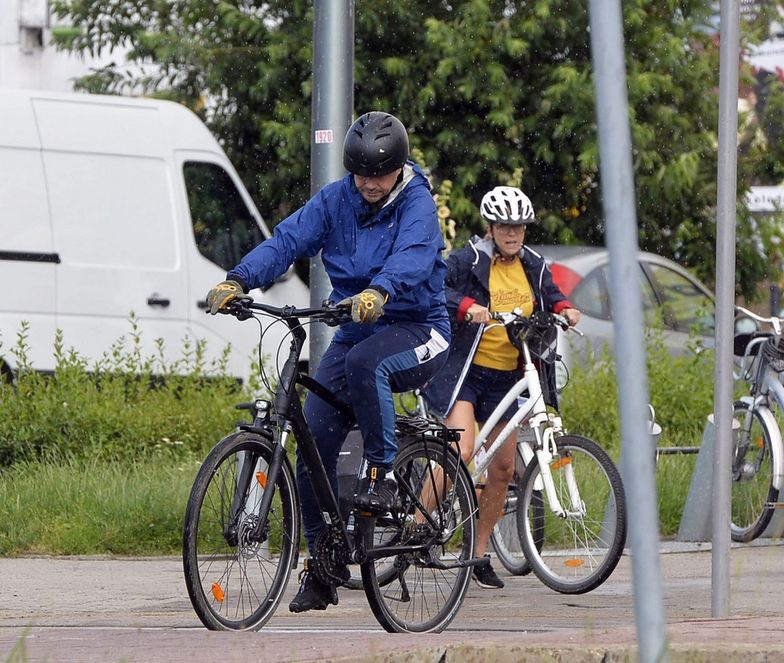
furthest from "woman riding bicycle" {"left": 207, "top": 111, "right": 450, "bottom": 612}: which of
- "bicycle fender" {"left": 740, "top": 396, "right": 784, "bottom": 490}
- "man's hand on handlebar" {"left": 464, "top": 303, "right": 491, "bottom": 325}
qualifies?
"bicycle fender" {"left": 740, "top": 396, "right": 784, "bottom": 490}

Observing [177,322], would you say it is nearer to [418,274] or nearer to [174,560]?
[174,560]

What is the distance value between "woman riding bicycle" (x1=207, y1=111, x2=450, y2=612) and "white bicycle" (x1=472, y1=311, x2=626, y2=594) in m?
1.51

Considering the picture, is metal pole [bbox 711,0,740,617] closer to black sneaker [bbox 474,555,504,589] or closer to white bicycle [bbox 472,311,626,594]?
white bicycle [bbox 472,311,626,594]

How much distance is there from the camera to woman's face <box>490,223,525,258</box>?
770cm

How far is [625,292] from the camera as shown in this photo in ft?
10.2

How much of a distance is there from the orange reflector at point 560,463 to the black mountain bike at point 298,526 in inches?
50.8

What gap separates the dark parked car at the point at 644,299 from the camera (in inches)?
490

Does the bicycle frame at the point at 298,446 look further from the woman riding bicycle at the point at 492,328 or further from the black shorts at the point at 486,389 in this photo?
the black shorts at the point at 486,389

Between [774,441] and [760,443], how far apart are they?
16cm

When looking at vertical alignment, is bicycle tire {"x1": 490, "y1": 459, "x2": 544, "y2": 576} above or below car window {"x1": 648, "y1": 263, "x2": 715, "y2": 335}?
below

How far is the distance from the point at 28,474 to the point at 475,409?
104 inches

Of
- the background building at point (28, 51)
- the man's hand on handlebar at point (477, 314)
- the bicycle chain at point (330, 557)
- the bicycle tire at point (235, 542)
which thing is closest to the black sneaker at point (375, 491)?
the bicycle chain at point (330, 557)

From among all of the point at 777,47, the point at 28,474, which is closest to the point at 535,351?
the point at 28,474

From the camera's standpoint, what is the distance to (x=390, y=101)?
16953 mm
